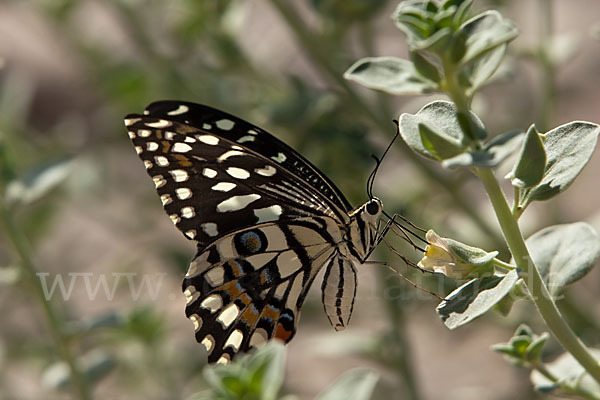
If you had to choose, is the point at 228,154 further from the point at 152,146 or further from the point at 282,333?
the point at 282,333

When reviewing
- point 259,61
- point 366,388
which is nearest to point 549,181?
point 366,388

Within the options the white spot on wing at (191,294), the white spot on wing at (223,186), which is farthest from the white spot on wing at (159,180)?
the white spot on wing at (191,294)

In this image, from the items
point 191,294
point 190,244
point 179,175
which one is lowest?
point 190,244

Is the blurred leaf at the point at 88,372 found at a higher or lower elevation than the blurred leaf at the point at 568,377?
higher

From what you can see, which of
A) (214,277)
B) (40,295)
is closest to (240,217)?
(214,277)

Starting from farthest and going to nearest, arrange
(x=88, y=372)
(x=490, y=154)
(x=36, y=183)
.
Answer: (x=88, y=372)
(x=36, y=183)
(x=490, y=154)

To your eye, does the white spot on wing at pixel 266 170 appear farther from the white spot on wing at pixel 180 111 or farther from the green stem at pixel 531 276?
the green stem at pixel 531 276

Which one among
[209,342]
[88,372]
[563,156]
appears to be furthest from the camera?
[88,372]
